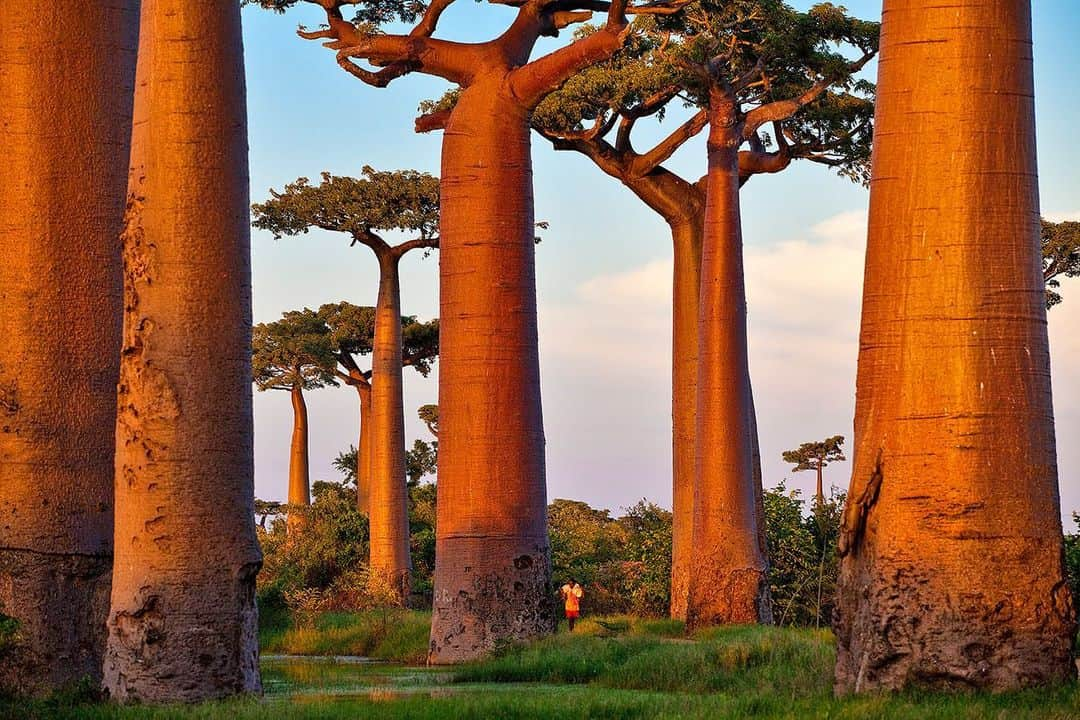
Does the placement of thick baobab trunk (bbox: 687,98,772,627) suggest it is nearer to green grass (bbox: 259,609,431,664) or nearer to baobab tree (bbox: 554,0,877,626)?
baobab tree (bbox: 554,0,877,626)

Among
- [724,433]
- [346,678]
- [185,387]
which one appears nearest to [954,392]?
[185,387]

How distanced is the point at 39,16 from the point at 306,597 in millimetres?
15226

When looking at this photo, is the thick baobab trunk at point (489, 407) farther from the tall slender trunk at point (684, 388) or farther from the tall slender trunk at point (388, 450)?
the tall slender trunk at point (388, 450)

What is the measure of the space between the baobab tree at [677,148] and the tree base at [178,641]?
1171 cm

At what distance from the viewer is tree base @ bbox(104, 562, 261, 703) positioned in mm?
9961

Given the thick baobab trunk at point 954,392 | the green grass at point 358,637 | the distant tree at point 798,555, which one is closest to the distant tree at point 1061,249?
the distant tree at point 798,555

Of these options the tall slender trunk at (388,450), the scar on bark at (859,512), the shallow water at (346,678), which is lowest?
the shallow water at (346,678)

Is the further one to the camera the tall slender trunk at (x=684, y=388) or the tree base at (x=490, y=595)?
the tall slender trunk at (x=684, y=388)

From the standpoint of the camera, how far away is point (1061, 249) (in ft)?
96.3

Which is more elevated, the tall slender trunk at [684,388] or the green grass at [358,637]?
the tall slender trunk at [684,388]

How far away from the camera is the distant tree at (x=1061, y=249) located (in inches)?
1145

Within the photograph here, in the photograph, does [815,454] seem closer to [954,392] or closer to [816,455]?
[816,455]

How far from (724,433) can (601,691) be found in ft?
29.3

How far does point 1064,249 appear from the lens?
29.3 m
